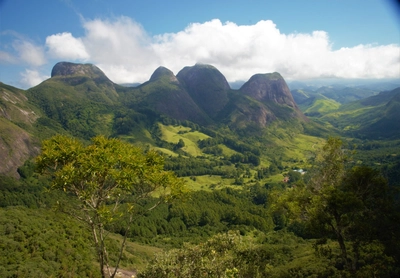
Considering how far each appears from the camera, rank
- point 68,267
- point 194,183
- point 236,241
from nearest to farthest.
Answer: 1. point 236,241
2. point 68,267
3. point 194,183

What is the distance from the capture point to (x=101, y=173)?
49.2 ft

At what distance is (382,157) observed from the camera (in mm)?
196750

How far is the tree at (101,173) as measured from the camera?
14.2 metres

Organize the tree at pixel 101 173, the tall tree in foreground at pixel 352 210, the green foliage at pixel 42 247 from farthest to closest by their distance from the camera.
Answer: the green foliage at pixel 42 247, the tall tree in foreground at pixel 352 210, the tree at pixel 101 173

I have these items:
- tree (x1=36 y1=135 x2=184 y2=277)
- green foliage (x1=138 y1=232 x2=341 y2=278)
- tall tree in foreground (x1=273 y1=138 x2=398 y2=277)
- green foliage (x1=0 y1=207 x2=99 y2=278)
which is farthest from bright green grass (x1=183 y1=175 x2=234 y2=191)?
tree (x1=36 y1=135 x2=184 y2=277)

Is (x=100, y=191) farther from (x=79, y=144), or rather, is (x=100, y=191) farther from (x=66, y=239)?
(x=66, y=239)

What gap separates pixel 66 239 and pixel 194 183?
112 metres

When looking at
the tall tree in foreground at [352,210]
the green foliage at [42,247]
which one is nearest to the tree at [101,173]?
the tall tree in foreground at [352,210]

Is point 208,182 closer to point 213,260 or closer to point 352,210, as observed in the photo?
point 352,210

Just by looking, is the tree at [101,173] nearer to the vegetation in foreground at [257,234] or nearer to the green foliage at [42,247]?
the vegetation in foreground at [257,234]

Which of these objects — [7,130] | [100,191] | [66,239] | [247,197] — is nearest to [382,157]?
[247,197]

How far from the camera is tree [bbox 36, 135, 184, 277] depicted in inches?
559

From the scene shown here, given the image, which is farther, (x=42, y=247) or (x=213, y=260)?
(x=42, y=247)

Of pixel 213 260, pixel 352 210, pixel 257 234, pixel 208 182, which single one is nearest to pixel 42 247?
pixel 213 260
